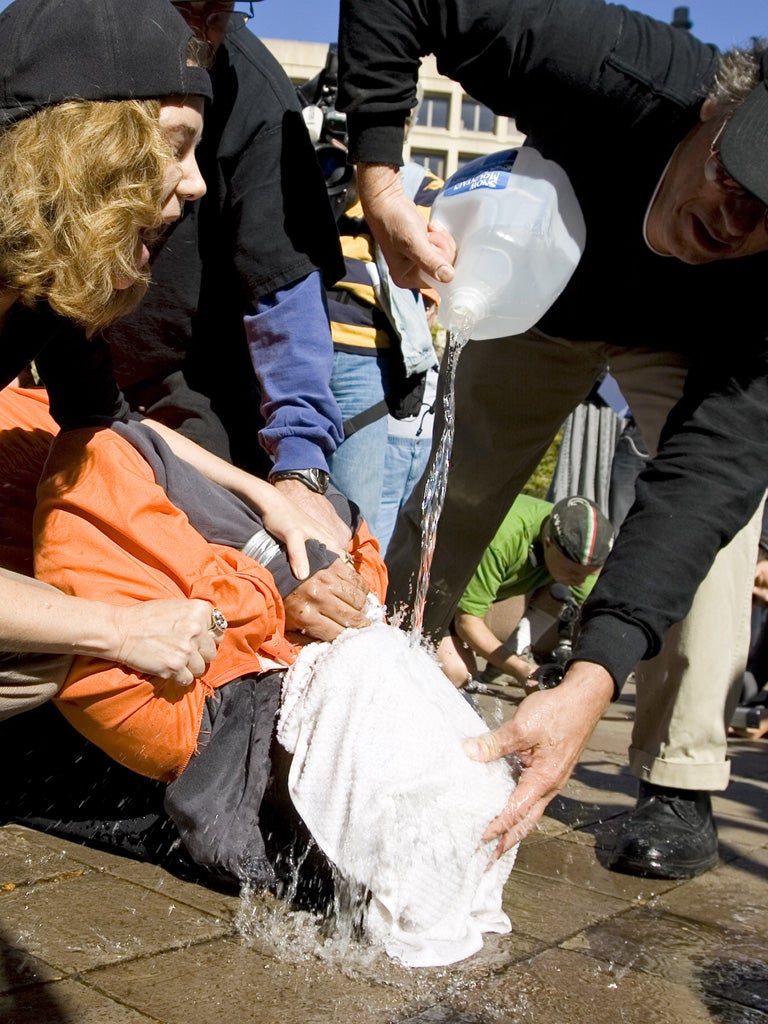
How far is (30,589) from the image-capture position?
78.0 inches

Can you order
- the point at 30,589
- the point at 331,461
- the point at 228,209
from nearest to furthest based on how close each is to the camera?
the point at 30,589 → the point at 228,209 → the point at 331,461

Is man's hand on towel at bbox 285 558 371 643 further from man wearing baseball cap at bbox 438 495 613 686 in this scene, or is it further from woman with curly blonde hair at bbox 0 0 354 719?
man wearing baseball cap at bbox 438 495 613 686

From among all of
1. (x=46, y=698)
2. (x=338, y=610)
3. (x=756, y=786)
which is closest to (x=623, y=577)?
(x=338, y=610)

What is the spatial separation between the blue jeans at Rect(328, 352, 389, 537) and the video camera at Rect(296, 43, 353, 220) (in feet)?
1.82

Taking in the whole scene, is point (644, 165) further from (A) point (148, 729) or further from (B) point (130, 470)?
(A) point (148, 729)

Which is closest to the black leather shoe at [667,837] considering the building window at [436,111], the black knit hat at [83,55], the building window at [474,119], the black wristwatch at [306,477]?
the black wristwatch at [306,477]

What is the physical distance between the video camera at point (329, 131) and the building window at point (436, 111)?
51.0 metres

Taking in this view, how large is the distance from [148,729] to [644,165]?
165 centimetres

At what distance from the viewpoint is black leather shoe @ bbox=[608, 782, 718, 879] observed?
8.77 ft

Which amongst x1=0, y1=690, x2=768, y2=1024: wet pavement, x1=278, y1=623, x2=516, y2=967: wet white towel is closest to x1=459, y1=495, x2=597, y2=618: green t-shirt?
x1=0, y1=690, x2=768, y2=1024: wet pavement

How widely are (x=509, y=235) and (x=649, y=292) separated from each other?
1.22ft

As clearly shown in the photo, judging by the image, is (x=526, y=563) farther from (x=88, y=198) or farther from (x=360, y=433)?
(x=88, y=198)

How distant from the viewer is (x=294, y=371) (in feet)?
9.36

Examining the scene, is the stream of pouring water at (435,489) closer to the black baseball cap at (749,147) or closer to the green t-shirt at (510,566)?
the black baseball cap at (749,147)
